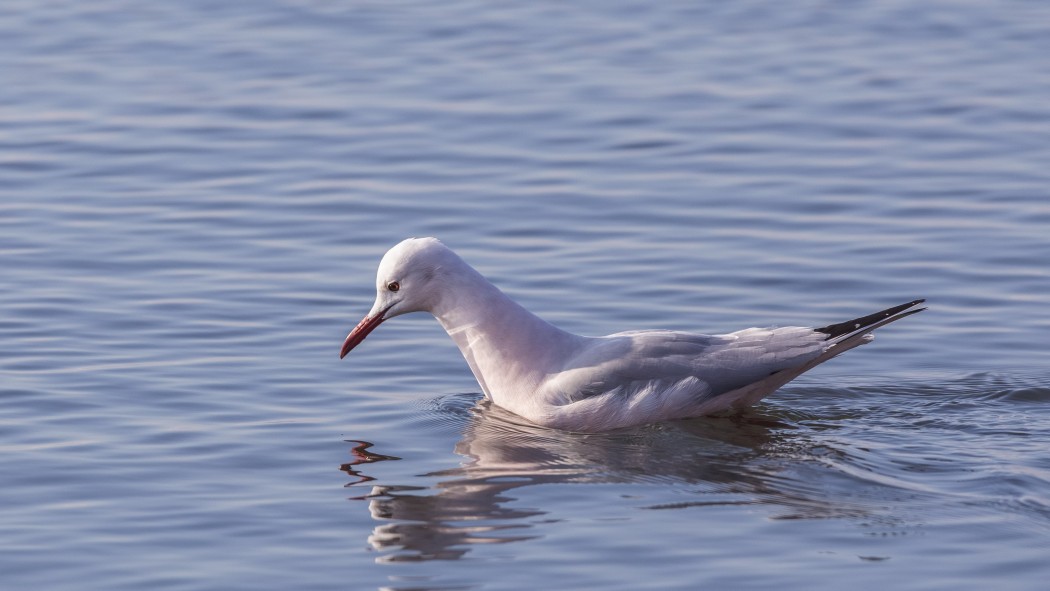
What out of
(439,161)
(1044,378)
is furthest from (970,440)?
(439,161)

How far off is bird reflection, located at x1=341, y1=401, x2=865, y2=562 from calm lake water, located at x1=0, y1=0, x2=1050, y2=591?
0.08 ft

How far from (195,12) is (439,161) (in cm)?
683

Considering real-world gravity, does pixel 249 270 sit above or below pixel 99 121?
below

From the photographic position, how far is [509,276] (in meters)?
12.5

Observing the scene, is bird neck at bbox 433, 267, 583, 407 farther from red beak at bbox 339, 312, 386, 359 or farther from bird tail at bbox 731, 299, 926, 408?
bird tail at bbox 731, 299, 926, 408

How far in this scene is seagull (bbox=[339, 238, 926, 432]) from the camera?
32.8 feet

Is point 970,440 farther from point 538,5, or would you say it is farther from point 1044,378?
point 538,5

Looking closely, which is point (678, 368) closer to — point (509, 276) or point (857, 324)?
point (857, 324)

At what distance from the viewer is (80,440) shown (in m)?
9.72

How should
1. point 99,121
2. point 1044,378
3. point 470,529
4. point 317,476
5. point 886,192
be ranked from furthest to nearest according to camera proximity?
point 99,121 < point 886,192 < point 1044,378 < point 317,476 < point 470,529

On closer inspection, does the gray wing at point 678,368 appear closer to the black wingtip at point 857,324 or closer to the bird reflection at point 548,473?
the black wingtip at point 857,324

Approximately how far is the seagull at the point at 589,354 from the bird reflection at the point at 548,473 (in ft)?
0.45

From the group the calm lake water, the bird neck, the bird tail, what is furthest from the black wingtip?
the bird neck

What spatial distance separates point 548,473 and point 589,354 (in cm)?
108
